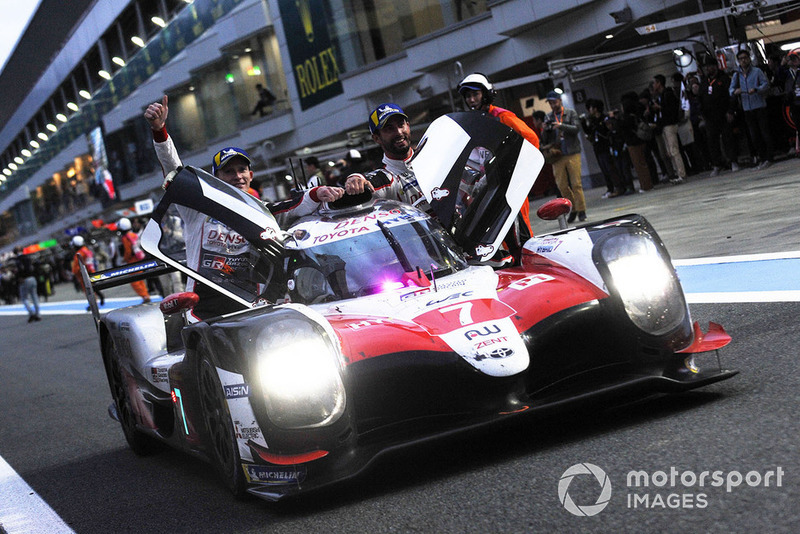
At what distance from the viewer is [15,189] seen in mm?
90000

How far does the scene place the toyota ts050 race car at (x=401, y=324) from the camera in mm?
4066

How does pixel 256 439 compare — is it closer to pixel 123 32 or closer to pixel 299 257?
pixel 299 257

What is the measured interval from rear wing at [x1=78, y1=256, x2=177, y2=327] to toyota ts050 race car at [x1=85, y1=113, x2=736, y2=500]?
3.70ft

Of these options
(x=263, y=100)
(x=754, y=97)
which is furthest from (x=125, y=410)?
(x=263, y=100)

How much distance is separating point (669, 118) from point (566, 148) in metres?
2.55

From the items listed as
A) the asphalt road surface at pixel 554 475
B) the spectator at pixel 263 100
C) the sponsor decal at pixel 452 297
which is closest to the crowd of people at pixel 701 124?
the asphalt road surface at pixel 554 475

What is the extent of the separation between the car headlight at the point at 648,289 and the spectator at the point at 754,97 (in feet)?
35.6

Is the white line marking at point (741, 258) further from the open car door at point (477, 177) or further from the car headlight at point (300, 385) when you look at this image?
the car headlight at point (300, 385)

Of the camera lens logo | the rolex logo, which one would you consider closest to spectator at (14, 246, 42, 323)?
the rolex logo

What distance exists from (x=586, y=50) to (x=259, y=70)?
17428 mm

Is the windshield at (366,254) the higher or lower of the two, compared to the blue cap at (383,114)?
lower

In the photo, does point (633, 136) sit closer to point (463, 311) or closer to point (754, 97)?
point (754, 97)

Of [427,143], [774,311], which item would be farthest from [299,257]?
[774,311]

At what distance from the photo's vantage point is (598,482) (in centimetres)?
353
